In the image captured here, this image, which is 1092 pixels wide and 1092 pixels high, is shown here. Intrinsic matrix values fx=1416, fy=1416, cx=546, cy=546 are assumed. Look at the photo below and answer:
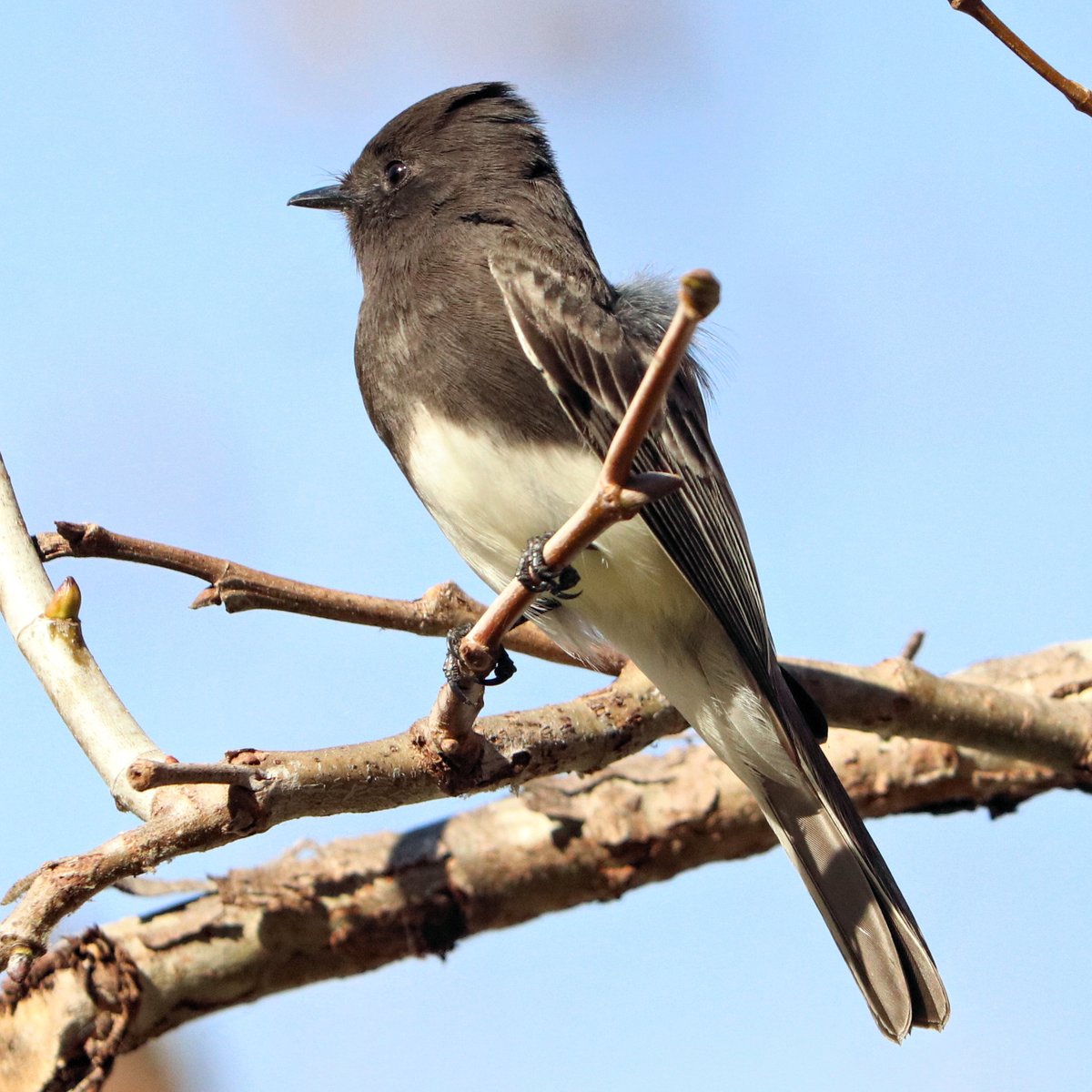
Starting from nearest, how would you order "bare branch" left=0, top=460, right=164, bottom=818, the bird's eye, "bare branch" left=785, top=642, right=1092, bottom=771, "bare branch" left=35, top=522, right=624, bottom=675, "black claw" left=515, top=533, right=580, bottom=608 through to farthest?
1. "black claw" left=515, top=533, right=580, bottom=608
2. "bare branch" left=0, top=460, right=164, bottom=818
3. "bare branch" left=35, top=522, right=624, bottom=675
4. "bare branch" left=785, top=642, right=1092, bottom=771
5. the bird's eye

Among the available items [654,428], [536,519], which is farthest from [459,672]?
[654,428]

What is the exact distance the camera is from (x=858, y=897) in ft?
11.7

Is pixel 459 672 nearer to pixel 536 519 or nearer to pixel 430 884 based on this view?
pixel 536 519

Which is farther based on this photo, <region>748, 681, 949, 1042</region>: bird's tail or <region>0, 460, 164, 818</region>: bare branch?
<region>748, 681, 949, 1042</region>: bird's tail

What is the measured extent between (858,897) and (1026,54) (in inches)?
86.3

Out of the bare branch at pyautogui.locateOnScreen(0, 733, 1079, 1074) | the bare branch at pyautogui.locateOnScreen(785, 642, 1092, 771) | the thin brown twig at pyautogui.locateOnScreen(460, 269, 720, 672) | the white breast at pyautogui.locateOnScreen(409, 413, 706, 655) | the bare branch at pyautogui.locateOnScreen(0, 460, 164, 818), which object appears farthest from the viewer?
the bare branch at pyautogui.locateOnScreen(785, 642, 1092, 771)

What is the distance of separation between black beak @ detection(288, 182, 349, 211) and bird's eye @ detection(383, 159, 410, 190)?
0.14 m

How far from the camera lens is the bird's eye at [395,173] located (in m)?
4.32

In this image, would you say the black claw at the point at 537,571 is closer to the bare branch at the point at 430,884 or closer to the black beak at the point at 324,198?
the bare branch at the point at 430,884

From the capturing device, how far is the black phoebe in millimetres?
3396

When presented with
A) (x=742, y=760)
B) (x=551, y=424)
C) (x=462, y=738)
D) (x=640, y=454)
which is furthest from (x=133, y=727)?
(x=742, y=760)

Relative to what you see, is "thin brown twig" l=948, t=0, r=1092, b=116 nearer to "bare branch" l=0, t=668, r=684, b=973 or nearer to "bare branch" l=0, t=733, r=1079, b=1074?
"bare branch" l=0, t=668, r=684, b=973

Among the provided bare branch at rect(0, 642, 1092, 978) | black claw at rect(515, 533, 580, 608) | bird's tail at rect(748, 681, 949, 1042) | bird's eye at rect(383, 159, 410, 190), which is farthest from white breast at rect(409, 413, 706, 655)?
bird's eye at rect(383, 159, 410, 190)

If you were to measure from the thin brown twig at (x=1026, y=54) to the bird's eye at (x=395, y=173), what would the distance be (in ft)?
8.13
